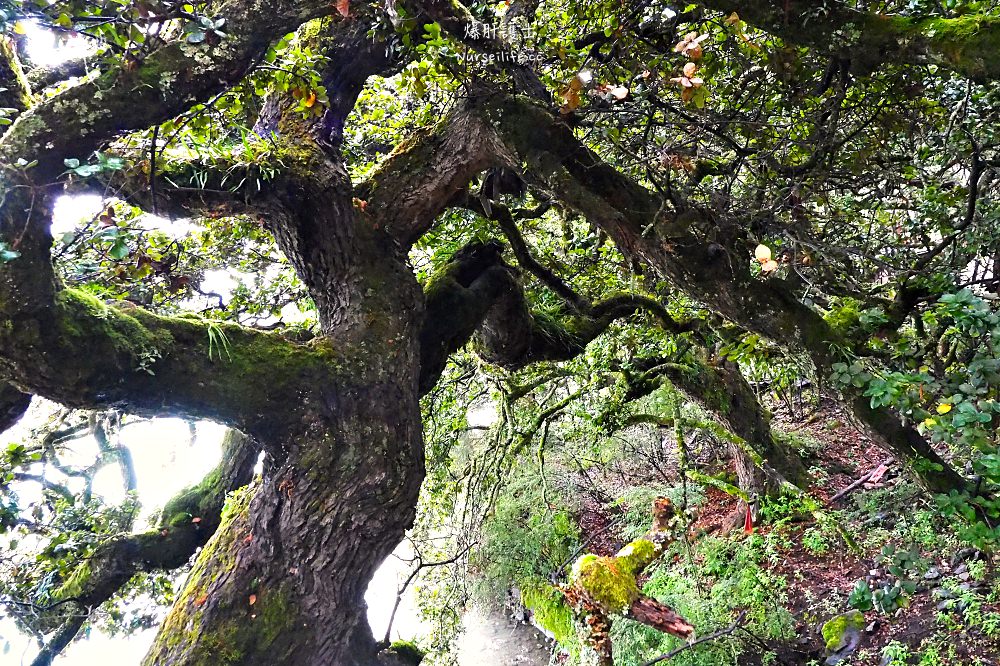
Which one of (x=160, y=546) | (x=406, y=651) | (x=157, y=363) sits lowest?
(x=406, y=651)

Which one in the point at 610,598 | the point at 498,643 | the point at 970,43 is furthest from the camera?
the point at 498,643

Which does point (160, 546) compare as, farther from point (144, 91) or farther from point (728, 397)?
point (728, 397)

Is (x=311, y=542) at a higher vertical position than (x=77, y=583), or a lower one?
lower

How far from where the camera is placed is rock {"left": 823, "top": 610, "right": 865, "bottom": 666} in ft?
13.1

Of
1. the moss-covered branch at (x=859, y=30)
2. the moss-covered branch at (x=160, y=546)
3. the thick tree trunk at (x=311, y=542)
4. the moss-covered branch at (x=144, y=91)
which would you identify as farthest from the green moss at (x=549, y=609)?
the moss-covered branch at (x=144, y=91)

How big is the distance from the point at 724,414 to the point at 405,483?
367 centimetres

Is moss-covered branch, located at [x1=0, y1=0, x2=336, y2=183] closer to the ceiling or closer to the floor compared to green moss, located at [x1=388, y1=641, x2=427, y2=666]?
closer to the ceiling

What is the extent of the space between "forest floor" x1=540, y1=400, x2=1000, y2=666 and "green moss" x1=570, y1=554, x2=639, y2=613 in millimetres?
1011

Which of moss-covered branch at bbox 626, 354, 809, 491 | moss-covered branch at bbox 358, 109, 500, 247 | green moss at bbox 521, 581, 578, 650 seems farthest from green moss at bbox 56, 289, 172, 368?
green moss at bbox 521, 581, 578, 650

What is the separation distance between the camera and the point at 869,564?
4656 millimetres

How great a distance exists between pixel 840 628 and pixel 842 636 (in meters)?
0.05

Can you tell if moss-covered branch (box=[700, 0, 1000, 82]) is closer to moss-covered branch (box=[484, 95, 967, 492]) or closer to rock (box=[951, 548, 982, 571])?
moss-covered branch (box=[484, 95, 967, 492])

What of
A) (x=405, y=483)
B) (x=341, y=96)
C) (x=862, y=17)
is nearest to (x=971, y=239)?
(x=862, y=17)

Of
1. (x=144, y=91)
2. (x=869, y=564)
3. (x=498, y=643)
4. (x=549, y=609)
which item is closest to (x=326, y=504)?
(x=144, y=91)
